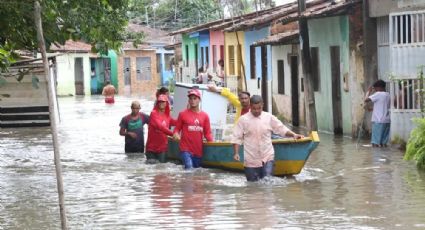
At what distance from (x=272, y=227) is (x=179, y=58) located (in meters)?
44.4

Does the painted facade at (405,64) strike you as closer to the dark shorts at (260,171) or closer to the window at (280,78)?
the dark shorts at (260,171)

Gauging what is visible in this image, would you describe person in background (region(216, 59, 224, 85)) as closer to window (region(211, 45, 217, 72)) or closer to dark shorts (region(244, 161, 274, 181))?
window (region(211, 45, 217, 72))

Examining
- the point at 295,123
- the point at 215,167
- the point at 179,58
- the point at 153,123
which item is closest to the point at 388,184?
the point at 215,167

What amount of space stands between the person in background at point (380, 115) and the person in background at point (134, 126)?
481 cm

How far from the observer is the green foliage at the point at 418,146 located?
1477cm

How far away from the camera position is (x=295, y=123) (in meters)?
26.4

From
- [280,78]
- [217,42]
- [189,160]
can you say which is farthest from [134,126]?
[217,42]

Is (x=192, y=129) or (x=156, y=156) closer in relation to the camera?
(x=192, y=129)

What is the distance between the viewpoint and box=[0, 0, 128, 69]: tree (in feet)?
34.4

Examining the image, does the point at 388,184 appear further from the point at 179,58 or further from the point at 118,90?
the point at 118,90

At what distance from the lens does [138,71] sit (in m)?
60.9

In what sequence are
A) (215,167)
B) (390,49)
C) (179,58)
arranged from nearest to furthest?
1. (215,167)
2. (390,49)
3. (179,58)

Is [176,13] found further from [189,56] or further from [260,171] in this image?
[260,171]

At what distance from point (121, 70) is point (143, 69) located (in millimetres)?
1900
